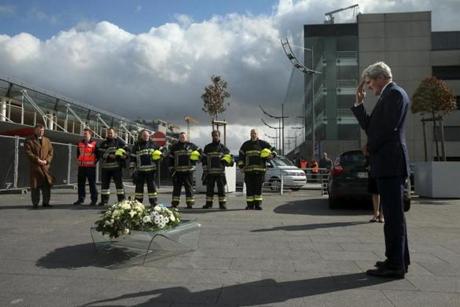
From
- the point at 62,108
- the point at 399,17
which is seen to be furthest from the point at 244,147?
the point at 399,17

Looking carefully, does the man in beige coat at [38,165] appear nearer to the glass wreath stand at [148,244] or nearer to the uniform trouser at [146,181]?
the uniform trouser at [146,181]

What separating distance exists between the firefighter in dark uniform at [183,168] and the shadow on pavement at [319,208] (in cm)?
209

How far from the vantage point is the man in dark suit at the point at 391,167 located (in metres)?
5.43

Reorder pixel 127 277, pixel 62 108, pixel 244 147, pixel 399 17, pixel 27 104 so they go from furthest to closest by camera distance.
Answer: pixel 399 17 < pixel 62 108 < pixel 27 104 < pixel 244 147 < pixel 127 277

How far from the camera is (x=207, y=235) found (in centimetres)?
830

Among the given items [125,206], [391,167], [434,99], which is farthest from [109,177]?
[434,99]

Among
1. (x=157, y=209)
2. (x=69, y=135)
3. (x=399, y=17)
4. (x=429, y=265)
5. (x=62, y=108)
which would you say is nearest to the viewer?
(x=429, y=265)

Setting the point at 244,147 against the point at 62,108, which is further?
the point at 62,108

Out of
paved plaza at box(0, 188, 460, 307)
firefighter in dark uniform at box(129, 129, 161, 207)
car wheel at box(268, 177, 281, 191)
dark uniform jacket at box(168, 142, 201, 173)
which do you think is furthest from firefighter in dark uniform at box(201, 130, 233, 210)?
car wheel at box(268, 177, 281, 191)

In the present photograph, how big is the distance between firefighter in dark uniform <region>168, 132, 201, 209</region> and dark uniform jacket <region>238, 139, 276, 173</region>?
1.09 m

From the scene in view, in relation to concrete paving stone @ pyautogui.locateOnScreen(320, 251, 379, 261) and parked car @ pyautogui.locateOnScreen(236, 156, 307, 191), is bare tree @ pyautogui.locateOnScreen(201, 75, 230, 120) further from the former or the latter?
concrete paving stone @ pyautogui.locateOnScreen(320, 251, 379, 261)

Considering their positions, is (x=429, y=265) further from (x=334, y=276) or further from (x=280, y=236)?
(x=280, y=236)

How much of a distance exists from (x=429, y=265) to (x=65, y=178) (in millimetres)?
16883

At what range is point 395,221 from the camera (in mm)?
5453
